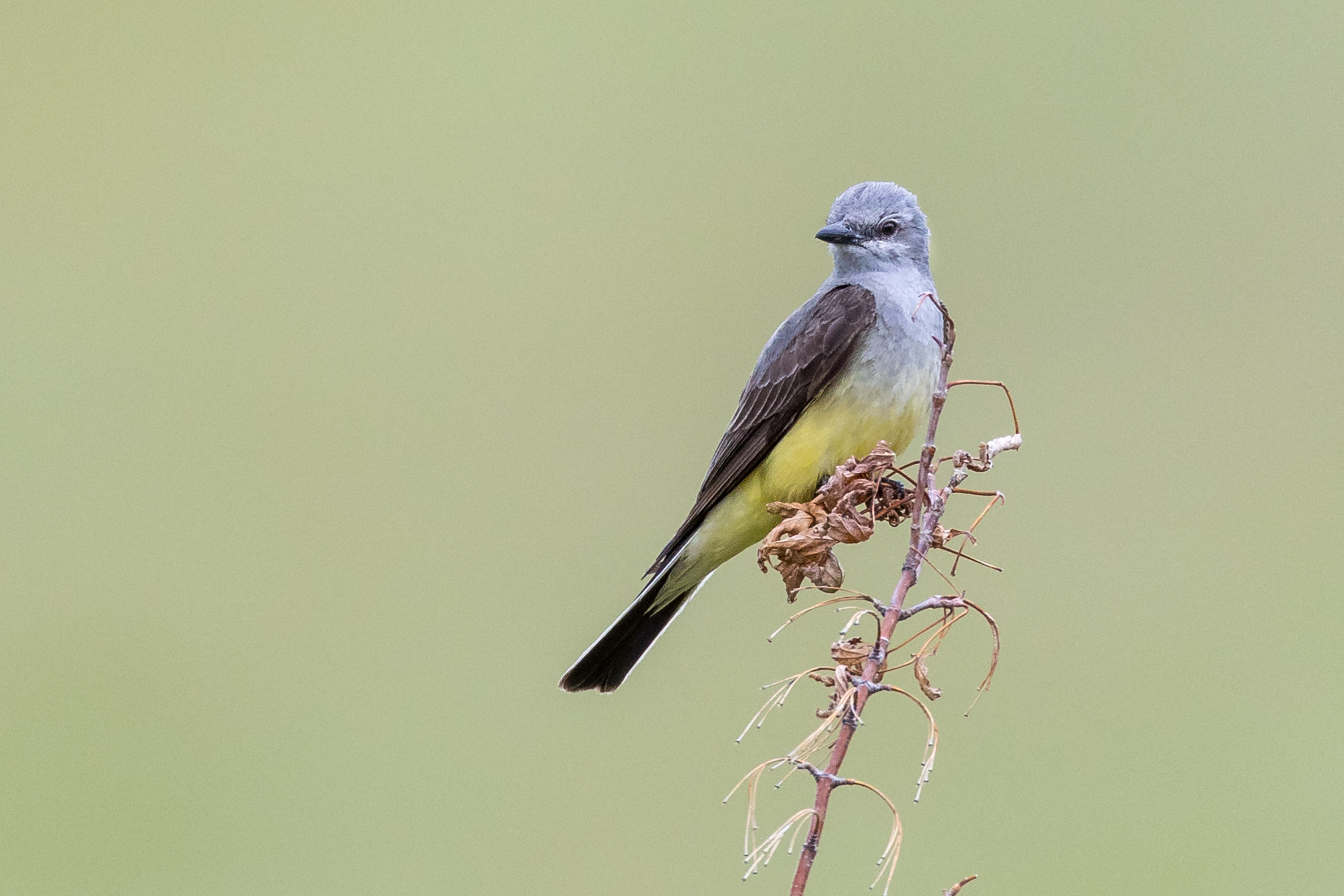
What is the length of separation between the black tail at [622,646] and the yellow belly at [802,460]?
0.12 metres

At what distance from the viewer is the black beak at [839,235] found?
3.93 meters

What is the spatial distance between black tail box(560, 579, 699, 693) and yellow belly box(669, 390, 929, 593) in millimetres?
122

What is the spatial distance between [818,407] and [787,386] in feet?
0.36

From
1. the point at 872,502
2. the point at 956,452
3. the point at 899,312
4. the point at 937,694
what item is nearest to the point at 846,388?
the point at 899,312

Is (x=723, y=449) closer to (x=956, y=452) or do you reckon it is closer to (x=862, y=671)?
(x=956, y=452)

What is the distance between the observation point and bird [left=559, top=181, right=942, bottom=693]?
3.79 meters

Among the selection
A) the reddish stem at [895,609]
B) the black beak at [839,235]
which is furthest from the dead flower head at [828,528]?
the black beak at [839,235]

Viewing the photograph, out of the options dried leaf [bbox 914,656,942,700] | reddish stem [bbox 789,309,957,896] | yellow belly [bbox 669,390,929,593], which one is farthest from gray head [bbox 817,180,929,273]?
dried leaf [bbox 914,656,942,700]

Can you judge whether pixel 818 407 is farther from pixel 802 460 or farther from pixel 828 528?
pixel 828 528

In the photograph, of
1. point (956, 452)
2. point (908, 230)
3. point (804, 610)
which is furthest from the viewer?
point (908, 230)

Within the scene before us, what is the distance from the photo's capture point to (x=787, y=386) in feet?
12.7

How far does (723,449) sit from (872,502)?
153 centimetres

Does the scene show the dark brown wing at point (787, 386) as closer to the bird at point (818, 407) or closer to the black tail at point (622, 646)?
the bird at point (818, 407)

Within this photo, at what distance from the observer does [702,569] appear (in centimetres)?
402
